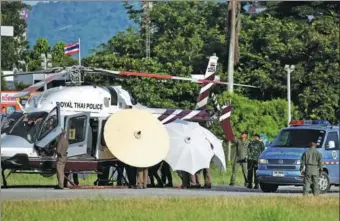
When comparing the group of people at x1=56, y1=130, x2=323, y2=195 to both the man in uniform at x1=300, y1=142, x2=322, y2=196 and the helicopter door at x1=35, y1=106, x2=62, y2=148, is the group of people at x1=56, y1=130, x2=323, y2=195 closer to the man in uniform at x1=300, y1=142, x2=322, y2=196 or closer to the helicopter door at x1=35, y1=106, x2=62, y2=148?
the helicopter door at x1=35, y1=106, x2=62, y2=148

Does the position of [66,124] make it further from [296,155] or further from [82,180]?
[296,155]

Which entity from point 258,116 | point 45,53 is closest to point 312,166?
point 258,116

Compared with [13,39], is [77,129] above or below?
below

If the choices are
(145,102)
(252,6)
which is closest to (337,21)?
(252,6)

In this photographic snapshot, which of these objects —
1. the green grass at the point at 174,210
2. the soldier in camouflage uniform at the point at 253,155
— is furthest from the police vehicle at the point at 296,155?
the green grass at the point at 174,210

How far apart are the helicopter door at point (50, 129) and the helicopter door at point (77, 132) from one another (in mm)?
433

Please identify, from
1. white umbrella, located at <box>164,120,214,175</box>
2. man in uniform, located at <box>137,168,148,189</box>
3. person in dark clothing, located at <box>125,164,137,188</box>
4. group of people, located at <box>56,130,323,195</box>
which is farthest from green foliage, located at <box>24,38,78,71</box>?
man in uniform, located at <box>137,168,148,189</box>

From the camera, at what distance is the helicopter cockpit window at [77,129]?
2775 centimetres

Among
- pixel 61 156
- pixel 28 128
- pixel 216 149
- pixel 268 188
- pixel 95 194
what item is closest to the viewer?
pixel 95 194

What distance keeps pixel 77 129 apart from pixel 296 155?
264 inches

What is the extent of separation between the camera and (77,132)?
91.7ft

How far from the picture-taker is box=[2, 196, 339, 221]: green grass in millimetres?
16375

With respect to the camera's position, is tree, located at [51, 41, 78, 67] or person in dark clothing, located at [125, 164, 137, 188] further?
tree, located at [51, 41, 78, 67]

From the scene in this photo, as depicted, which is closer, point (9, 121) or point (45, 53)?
point (9, 121)
